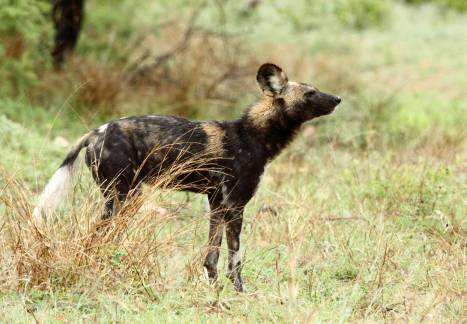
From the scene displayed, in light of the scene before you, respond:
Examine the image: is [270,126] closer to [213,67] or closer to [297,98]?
[297,98]

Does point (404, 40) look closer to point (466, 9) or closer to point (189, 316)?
point (466, 9)

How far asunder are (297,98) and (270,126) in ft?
0.73

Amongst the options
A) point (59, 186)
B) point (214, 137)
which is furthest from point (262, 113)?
point (59, 186)

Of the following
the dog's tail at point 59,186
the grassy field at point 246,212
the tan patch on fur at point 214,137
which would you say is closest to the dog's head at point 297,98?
the tan patch on fur at point 214,137

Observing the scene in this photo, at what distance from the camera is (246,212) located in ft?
Result: 16.7

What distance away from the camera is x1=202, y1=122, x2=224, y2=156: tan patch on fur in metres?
4.30

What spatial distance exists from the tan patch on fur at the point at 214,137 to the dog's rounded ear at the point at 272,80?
359mm

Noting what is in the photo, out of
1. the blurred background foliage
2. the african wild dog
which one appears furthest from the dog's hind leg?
the blurred background foliage

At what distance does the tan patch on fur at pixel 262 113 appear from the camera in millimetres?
4484

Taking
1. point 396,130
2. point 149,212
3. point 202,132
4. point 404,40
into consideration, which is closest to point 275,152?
point 202,132

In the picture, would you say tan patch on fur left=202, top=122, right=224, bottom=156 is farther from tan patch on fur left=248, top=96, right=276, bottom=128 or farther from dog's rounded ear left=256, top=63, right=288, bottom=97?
dog's rounded ear left=256, top=63, right=288, bottom=97

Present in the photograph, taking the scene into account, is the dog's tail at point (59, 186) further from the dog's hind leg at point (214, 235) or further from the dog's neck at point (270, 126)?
the dog's neck at point (270, 126)

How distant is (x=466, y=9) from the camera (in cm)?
1820

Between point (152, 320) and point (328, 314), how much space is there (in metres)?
0.78
